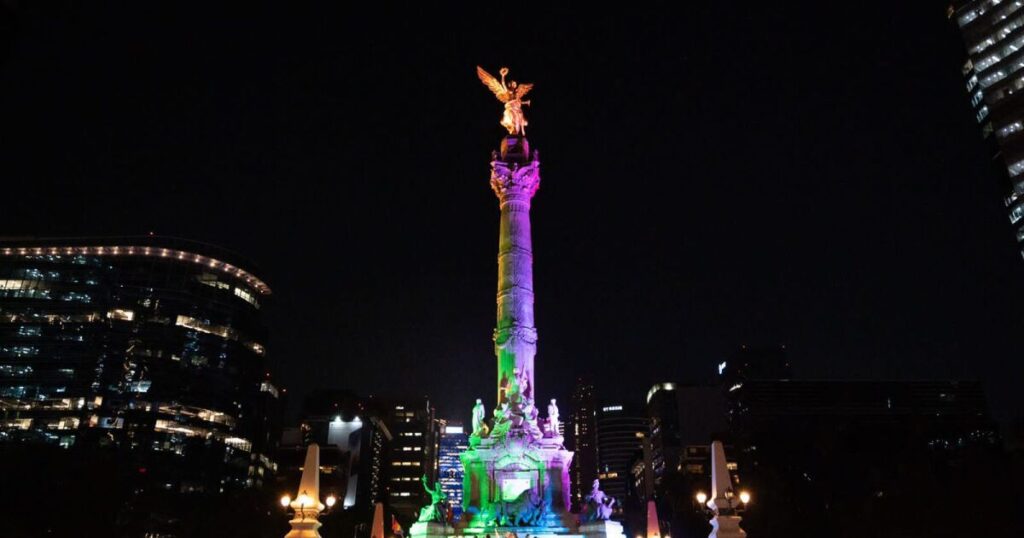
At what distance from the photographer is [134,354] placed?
8469 cm

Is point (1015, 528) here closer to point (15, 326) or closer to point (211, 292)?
point (211, 292)

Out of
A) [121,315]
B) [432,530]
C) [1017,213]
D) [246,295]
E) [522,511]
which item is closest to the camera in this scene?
[432,530]

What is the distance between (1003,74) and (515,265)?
67819 millimetres

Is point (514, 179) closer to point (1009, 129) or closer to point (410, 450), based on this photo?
point (1009, 129)

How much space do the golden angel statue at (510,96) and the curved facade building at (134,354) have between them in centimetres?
5381

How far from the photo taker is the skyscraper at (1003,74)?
8044 centimetres

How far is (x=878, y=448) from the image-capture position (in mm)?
50094

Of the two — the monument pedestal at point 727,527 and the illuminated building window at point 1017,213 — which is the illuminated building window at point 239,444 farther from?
the illuminated building window at point 1017,213

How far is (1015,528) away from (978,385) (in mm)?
120379

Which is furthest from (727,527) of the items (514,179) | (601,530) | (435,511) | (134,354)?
(134,354)

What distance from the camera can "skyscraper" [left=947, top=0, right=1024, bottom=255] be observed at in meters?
80.4

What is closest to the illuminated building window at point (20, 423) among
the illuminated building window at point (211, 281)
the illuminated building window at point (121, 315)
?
the illuminated building window at point (121, 315)

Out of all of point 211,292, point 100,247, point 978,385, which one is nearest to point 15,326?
point 100,247

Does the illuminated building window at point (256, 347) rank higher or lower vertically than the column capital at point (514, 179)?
lower
